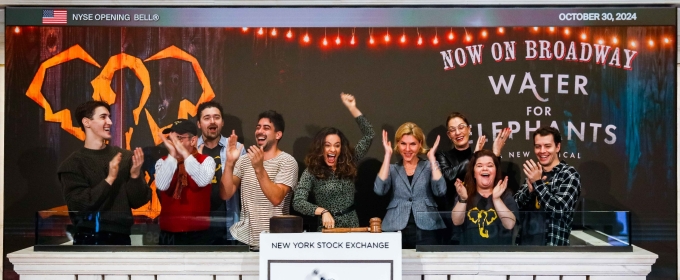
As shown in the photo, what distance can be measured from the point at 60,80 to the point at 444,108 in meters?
3.29

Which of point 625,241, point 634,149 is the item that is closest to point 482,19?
point 634,149

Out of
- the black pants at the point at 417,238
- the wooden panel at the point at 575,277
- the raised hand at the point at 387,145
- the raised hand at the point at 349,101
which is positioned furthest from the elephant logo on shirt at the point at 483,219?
the raised hand at the point at 349,101

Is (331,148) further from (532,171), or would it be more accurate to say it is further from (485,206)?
(532,171)

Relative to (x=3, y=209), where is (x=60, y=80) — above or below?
above

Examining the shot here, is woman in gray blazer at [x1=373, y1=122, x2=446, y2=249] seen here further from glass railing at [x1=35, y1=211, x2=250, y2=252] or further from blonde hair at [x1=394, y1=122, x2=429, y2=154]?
glass railing at [x1=35, y1=211, x2=250, y2=252]

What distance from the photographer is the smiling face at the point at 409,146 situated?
18.0 ft

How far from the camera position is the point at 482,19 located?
595 cm

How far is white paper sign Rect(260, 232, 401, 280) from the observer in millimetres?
3861

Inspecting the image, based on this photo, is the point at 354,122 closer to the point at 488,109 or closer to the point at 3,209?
the point at 488,109

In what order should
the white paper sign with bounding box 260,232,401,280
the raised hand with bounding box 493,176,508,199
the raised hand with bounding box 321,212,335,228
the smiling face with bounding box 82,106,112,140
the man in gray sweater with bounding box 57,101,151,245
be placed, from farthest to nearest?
the smiling face with bounding box 82,106,112,140 < the man in gray sweater with bounding box 57,101,151,245 < the raised hand with bounding box 493,176,508,199 < the raised hand with bounding box 321,212,335,228 < the white paper sign with bounding box 260,232,401,280

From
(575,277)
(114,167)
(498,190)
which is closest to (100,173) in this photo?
(114,167)

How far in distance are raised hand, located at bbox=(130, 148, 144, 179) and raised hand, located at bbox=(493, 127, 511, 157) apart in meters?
2.99

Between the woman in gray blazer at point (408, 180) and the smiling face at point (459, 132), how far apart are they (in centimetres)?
32

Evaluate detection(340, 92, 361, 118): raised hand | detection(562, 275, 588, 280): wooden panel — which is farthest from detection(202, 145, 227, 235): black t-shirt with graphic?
detection(562, 275, 588, 280): wooden panel
